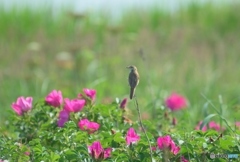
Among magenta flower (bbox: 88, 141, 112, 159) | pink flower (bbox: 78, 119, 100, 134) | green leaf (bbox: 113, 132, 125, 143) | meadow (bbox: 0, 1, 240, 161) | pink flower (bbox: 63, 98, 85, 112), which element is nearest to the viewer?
magenta flower (bbox: 88, 141, 112, 159)

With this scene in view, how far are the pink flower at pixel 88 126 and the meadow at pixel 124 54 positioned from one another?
90.8 inches

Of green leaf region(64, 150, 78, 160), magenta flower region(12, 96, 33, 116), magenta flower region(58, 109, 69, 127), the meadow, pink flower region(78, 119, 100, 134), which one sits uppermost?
the meadow

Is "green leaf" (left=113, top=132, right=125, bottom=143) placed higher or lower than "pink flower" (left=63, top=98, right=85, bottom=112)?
lower

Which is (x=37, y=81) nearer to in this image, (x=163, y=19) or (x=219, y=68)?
(x=219, y=68)

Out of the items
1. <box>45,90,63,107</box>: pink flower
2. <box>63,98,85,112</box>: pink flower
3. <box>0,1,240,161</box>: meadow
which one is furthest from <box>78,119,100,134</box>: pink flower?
<box>0,1,240,161</box>: meadow

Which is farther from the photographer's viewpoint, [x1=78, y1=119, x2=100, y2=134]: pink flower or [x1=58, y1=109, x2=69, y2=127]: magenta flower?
[x1=58, y1=109, x2=69, y2=127]: magenta flower

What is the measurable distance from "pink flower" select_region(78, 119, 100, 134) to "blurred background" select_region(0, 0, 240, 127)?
2.43m

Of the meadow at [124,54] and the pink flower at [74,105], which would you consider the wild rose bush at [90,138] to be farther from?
the meadow at [124,54]

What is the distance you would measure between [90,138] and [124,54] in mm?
5493

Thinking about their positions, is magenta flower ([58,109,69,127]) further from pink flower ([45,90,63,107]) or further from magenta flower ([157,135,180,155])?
magenta flower ([157,135,180,155])

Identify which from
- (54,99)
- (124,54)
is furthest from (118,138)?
(124,54)

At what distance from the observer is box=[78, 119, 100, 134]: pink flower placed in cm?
309

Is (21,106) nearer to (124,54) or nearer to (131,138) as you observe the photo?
(131,138)

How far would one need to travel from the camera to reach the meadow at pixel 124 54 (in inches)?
280
